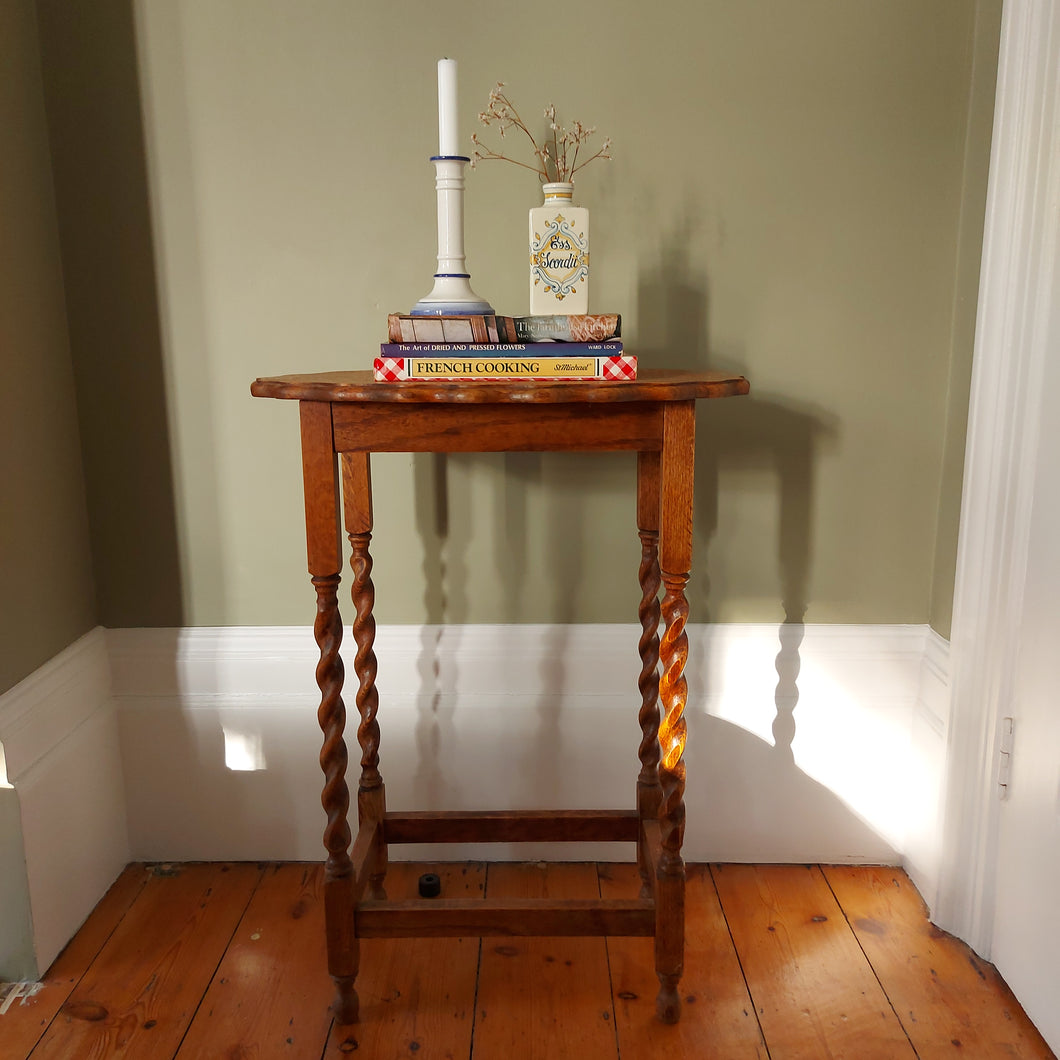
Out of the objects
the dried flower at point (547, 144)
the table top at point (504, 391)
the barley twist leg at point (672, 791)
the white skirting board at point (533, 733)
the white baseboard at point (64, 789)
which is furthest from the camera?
the white skirting board at point (533, 733)

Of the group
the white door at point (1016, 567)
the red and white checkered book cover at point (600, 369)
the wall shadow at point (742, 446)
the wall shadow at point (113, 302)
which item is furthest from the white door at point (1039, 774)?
the wall shadow at point (113, 302)

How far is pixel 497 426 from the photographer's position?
1.25 m

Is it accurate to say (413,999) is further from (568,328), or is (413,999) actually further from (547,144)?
(547,144)

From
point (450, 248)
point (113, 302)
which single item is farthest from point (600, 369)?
point (113, 302)

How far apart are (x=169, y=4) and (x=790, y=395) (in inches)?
47.8

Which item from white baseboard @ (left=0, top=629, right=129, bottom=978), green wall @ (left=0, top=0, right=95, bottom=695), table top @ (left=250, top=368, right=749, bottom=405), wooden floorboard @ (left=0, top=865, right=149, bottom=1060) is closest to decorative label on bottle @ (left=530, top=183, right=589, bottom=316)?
table top @ (left=250, top=368, right=749, bottom=405)

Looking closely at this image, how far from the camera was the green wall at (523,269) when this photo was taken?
5.14ft

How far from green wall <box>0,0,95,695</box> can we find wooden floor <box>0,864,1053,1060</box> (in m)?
0.50

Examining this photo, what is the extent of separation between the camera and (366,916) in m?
1.39

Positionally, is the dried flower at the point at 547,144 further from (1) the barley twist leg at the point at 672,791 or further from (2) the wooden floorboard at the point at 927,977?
(2) the wooden floorboard at the point at 927,977

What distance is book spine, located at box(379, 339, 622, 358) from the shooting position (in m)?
1.27

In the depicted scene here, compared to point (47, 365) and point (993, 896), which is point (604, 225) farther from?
point (993, 896)

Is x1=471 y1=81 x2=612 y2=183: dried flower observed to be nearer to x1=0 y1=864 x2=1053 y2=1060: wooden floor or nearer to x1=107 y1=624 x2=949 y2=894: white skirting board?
x1=107 y1=624 x2=949 y2=894: white skirting board

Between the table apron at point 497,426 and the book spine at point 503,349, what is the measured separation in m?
0.07
